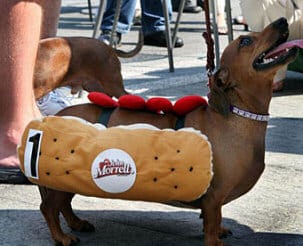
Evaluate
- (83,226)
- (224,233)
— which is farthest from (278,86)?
(83,226)

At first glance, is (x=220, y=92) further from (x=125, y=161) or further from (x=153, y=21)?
(x=153, y=21)

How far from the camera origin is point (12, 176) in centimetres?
407

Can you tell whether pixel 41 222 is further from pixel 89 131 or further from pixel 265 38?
pixel 265 38

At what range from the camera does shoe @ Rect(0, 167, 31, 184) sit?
13.3ft

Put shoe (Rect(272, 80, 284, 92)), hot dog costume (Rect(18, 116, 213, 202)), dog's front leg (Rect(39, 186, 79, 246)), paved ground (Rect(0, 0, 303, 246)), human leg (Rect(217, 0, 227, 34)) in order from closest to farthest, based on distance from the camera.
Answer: hot dog costume (Rect(18, 116, 213, 202)) < dog's front leg (Rect(39, 186, 79, 246)) < paved ground (Rect(0, 0, 303, 246)) < shoe (Rect(272, 80, 284, 92)) < human leg (Rect(217, 0, 227, 34))

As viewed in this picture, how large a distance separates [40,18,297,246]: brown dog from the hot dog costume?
0.07 m

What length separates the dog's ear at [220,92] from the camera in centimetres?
304

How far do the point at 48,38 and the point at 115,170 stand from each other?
1901mm

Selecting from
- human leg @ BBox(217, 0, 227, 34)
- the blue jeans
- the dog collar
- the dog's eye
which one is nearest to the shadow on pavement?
the dog collar

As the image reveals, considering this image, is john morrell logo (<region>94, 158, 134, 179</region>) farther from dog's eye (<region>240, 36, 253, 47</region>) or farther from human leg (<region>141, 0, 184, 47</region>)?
human leg (<region>141, 0, 184, 47</region>)

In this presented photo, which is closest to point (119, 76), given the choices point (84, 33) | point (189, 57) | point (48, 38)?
point (48, 38)

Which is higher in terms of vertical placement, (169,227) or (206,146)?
(206,146)

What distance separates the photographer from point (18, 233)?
135 inches

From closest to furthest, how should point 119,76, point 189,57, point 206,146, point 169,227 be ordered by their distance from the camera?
point 206,146, point 169,227, point 119,76, point 189,57
